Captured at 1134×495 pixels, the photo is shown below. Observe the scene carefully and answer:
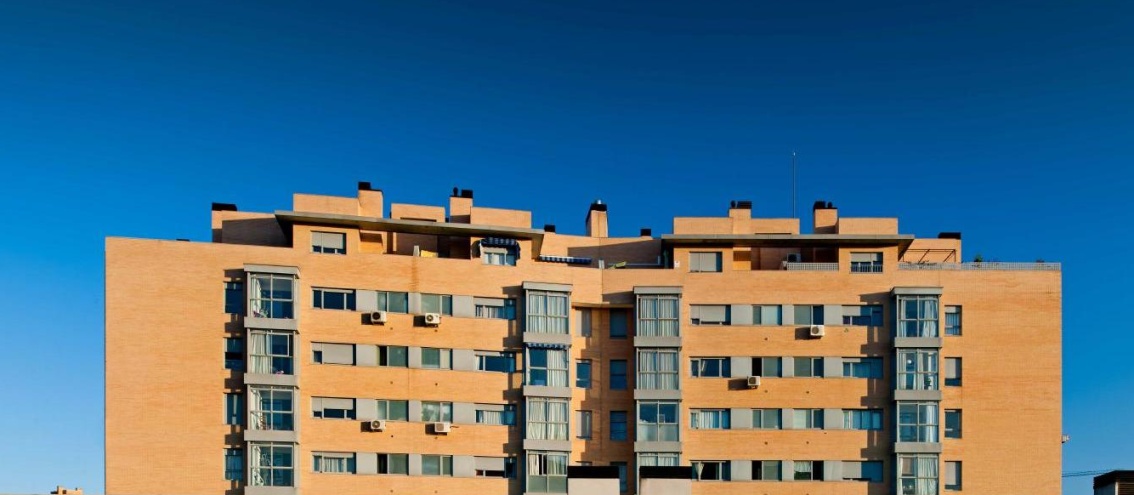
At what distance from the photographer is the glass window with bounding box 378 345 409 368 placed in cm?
5112

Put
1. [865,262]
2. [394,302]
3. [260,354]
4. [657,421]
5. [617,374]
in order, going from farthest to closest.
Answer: [865,262] → [617,374] → [657,421] → [394,302] → [260,354]

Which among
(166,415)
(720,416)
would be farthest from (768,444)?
(166,415)


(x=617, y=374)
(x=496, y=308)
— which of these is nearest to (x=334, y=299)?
(x=496, y=308)

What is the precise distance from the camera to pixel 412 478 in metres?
50.5

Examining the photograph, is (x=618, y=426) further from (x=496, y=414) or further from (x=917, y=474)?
(x=917, y=474)

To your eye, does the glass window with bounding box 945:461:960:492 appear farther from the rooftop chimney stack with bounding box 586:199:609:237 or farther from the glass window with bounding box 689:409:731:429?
the rooftop chimney stack with bounding box 586:199:609:237

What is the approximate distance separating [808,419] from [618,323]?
39.8 feet

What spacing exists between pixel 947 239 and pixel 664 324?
19.8 meters

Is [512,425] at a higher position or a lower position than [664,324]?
lower

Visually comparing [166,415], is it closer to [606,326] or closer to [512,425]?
[512,425]

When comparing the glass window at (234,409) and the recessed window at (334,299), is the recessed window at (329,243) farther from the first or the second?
the glass window at (234,409)

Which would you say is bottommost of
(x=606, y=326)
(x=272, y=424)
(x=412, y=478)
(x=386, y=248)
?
(x=412, y=478)

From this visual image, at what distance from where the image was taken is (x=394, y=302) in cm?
5156

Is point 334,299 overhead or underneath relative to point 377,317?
overhead
